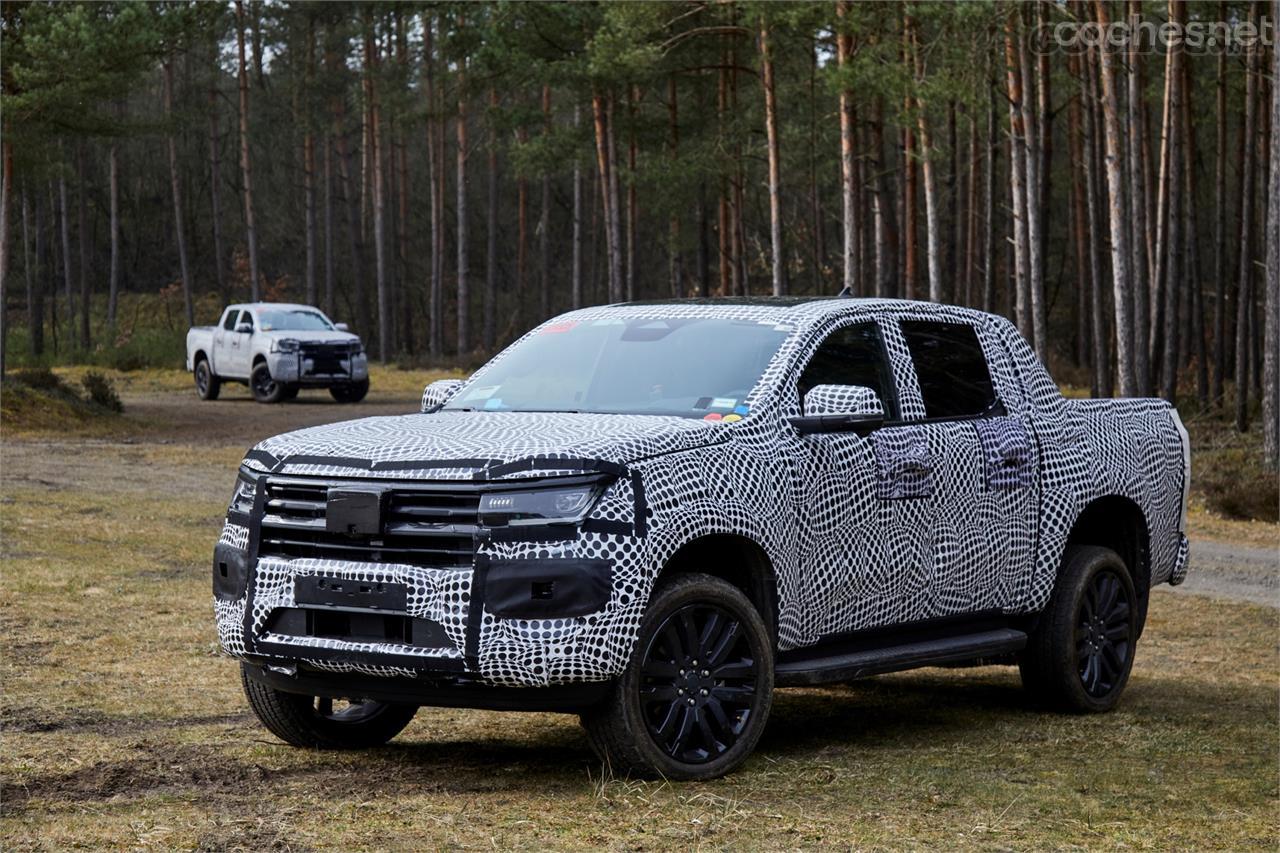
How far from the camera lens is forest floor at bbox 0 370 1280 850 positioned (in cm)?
566

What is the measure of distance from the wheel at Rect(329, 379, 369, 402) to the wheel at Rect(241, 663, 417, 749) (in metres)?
28.6

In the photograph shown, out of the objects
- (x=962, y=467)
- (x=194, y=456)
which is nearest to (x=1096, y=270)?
(x=194, y=456)

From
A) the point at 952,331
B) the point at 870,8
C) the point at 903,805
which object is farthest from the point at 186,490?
the point at 870,8

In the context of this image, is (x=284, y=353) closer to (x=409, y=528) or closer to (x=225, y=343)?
(x=225, y=343)

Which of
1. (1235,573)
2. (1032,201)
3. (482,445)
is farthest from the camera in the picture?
(1032,201)

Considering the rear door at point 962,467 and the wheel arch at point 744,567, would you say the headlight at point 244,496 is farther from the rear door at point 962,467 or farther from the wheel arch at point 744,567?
the rear door at point 962,467

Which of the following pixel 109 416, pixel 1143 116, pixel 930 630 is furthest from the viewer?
pixel 1143 116

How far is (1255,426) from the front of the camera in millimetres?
30469

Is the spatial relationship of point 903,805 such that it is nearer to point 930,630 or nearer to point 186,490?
point 930,630

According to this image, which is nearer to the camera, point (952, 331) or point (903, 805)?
point (903, 805)

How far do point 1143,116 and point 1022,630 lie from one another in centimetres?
3164

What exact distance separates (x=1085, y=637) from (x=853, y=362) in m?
2.06

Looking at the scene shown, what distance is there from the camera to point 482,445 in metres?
6.25

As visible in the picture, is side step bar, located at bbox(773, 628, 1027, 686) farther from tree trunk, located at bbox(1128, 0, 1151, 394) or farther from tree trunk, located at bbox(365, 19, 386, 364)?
tree trunk, located at bbox(365, 19, 386, 364)
